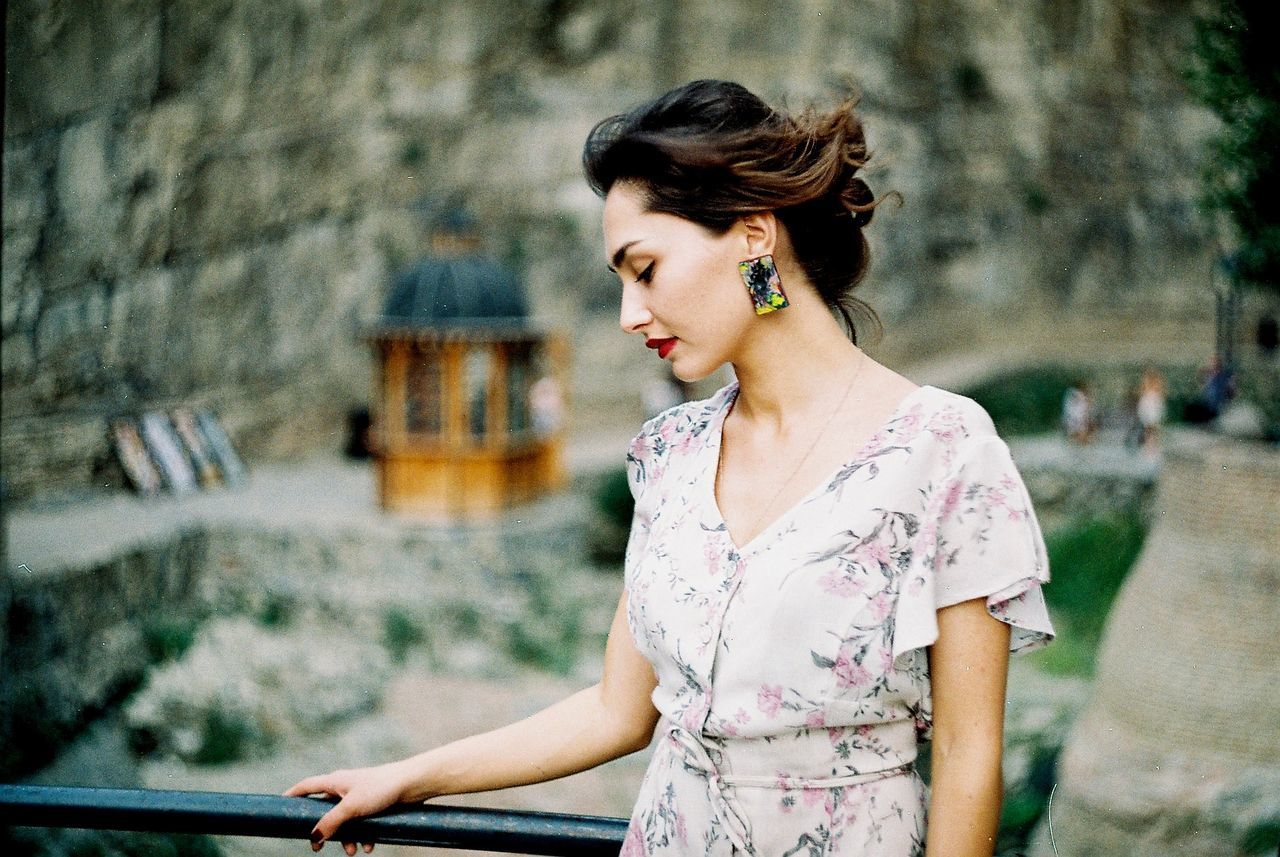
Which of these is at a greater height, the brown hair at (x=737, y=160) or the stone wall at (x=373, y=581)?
the brown hair at (x=737, y=160)

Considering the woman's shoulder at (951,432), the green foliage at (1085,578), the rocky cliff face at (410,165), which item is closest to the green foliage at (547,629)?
the green foliage at (1085,578)

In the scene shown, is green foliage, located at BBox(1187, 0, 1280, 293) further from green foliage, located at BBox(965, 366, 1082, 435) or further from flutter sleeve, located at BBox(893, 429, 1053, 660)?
flutter sleeve, located at BBox(893, 429, 1053, 660)

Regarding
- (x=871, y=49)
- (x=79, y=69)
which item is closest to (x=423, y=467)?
(x=79, y=69)

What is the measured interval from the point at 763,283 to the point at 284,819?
0.74 meters

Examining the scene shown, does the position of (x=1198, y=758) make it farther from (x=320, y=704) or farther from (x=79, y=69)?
(x=79, y=69)

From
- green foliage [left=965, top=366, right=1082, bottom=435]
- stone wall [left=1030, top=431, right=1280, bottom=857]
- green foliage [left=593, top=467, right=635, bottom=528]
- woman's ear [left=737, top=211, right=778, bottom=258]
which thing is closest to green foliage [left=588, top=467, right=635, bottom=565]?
green foliage [left=593, top=467, right=635, bottom=528]

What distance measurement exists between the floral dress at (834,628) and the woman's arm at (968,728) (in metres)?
0.02

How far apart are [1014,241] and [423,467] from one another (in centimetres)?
1161

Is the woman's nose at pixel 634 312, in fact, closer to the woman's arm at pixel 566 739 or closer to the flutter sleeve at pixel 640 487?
the flutter sleeve at pixel 640 487

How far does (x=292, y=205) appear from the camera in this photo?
16.8 metres

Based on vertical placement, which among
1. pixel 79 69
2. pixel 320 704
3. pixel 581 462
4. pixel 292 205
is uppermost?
pixel 79 69

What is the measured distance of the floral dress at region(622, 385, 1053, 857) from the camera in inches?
45.3

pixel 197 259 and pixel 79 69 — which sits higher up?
pixel 79 69

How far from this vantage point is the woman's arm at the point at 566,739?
139 cm
